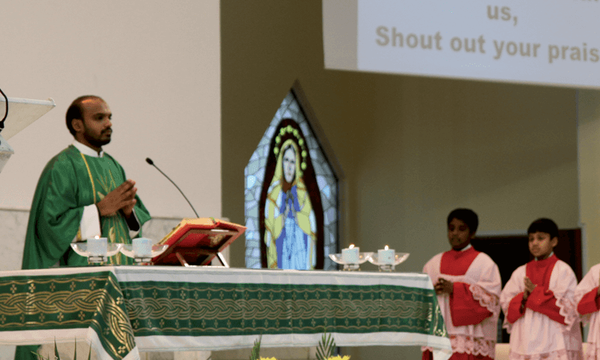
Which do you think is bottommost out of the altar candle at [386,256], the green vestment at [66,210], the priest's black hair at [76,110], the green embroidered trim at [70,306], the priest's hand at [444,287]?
the priest's hand at [444,287]

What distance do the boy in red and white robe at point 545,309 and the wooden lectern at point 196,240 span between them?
2795mm

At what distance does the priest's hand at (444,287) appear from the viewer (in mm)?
5590

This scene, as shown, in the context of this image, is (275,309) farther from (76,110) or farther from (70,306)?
(76,110)

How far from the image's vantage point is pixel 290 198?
8.98 meters

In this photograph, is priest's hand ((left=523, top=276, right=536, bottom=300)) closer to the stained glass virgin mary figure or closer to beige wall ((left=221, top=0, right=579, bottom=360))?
beige wall ((left=221, top=0, right=579, bottom=360))

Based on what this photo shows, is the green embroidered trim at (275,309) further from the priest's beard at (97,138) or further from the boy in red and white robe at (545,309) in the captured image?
the boy in red and white robe at (545,309)

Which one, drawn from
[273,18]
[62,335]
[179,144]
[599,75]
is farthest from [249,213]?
[62,335]

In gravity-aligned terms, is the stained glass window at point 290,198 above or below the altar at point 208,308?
above

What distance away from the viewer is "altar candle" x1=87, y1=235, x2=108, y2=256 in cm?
300

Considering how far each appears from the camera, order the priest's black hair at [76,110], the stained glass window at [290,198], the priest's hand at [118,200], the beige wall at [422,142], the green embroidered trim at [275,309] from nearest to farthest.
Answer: the green embroidered trim at [275,309] < the priest's hand at [118,200] < the priest's black hair at [76,110] < the stained glass window at [290,198] < the beige wall at [422,142]

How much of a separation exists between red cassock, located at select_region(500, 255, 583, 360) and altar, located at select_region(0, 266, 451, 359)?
2195mm

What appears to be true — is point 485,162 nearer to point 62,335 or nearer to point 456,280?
point 456,280

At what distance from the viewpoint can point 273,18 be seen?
27.9 ft

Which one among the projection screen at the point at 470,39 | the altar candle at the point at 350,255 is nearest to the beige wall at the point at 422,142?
the projection screen at the point at 470,39
